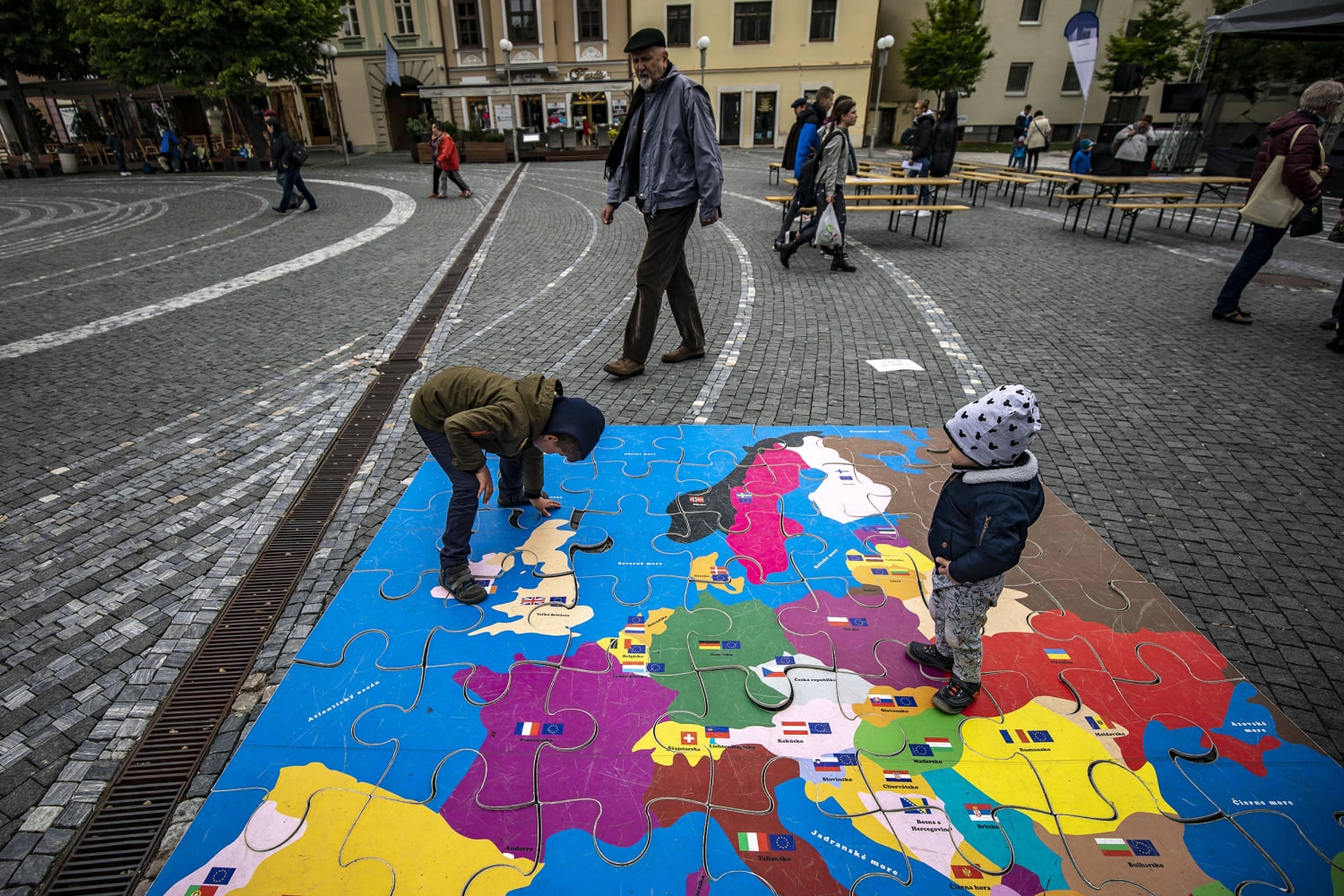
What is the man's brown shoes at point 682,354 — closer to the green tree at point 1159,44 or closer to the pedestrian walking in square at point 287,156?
the pedestrian walking in square at point 287,156

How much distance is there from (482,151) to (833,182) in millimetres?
20058

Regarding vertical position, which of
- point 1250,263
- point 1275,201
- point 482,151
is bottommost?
point 1250,263

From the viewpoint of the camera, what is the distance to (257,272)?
925 centimetres

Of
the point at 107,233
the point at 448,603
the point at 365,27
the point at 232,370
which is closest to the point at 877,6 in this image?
the point at 365,27

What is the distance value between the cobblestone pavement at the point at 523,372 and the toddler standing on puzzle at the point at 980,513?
4.51ft

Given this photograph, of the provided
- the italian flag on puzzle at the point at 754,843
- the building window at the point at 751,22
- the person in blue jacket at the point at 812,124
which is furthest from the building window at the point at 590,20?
the italian flag on puzzle at the point at 754,843

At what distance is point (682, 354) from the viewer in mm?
6074

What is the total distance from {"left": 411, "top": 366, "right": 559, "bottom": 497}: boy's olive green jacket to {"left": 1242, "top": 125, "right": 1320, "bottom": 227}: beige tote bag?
24.6 feet

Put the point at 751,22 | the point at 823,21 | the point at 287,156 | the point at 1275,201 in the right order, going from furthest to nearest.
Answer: the point at 751,22 < the point at 823,21 < the point at 287,156 < the point at 1275,201

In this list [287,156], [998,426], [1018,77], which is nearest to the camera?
[998,426]

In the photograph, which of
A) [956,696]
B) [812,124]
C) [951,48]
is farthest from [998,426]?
[951,48]

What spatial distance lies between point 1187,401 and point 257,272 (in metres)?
10.8

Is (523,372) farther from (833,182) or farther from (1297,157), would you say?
(1297,157)

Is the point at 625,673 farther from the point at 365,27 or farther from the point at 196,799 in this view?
the point at 365,27
